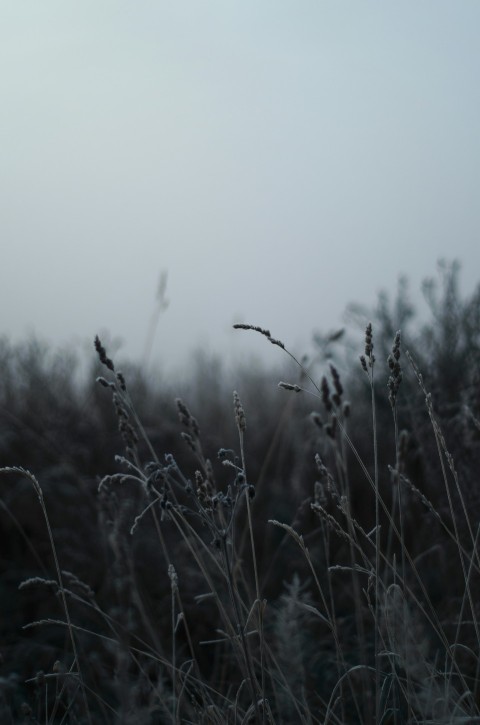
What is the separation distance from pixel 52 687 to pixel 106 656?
264mm

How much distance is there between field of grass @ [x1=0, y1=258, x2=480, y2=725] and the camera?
207cm

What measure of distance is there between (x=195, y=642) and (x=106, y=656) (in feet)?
1.01

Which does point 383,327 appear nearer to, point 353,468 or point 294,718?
point 353,468

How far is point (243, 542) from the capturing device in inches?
99.3

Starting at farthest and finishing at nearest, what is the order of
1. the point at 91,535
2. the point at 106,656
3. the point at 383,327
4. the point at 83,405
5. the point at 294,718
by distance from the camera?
the point at 83,405, the point at 383,327, the point at 91,535, the point at 106,656, the point at 294,718

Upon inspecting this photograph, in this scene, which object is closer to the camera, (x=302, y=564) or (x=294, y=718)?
(x=294, y=718)

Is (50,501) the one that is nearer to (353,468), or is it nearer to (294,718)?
(353,468)

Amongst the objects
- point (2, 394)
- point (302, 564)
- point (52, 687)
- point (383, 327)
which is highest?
point (383, 327)

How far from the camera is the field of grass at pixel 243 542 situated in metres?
2.07

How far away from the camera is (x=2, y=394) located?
4566 millimetres

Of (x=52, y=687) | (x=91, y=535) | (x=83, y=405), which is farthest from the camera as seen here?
(x=83, y=405)

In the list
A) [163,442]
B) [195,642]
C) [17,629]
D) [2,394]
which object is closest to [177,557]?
[195,642]

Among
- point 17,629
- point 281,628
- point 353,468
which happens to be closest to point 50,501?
point 17,629

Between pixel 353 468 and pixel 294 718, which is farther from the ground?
pixel 353 468
